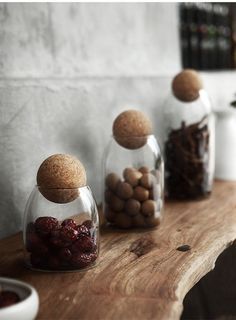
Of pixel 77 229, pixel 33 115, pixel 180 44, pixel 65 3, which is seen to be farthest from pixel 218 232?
pixel 180 44

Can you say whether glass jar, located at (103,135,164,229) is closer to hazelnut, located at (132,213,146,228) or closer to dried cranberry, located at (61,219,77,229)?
hazelnut, located at (132,213,146,228)

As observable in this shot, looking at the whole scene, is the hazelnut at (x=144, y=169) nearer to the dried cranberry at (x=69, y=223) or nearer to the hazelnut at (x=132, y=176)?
the hazelnut at (x=132, y=176)

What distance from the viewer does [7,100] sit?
128 centimetres

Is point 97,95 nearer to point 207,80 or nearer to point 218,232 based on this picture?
point 218,232

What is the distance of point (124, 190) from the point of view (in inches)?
53.2

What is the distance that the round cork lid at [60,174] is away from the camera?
1089 millimetres

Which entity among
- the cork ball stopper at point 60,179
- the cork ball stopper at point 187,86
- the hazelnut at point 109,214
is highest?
the cork ball stopper at point 187,86

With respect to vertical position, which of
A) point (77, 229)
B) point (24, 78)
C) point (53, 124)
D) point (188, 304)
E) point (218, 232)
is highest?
point (24, 78)

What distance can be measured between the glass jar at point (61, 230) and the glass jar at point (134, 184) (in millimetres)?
226

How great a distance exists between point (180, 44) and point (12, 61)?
100 centimetres

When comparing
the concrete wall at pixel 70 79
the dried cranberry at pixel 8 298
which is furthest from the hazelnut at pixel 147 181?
the dried cranberry at pixel 8 298

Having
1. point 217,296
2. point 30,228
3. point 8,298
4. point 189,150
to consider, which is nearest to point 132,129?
point 189,150

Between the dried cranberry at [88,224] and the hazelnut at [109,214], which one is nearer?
the dried cranberry at [88,224]

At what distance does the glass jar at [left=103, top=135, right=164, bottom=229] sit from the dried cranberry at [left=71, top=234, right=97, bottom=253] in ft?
0.89
